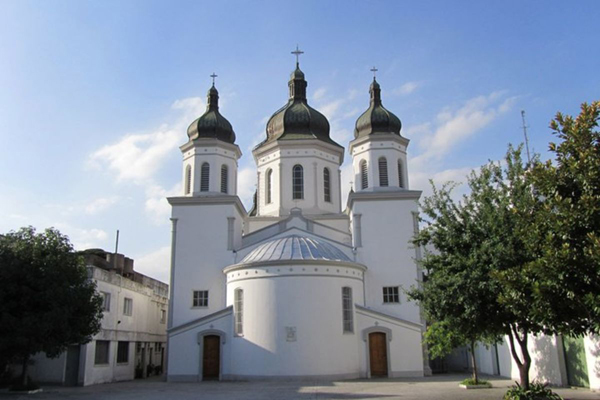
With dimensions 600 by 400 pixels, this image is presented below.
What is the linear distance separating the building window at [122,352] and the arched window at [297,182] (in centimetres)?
1274

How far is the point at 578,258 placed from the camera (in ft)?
31.4

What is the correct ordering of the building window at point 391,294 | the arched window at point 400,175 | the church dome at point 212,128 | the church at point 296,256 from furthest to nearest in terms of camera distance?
the church dome at point 212,128 → the arched window at point 400,175 → the building window at point 391,294 → the church at point 296,256

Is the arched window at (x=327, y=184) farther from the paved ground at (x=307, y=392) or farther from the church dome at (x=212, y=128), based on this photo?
the paved ground at (x=307, y=392)

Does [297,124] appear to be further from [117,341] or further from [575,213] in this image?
[575,213]

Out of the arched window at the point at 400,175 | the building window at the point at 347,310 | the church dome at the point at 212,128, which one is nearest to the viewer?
the building window at the point at 347,310

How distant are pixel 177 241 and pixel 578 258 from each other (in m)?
24.0

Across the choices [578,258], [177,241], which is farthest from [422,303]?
[177,241]

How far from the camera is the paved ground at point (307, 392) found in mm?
17766

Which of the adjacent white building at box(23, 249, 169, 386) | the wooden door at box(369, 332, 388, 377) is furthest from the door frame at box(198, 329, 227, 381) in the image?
the wooden door at box(369, 332, 388, 377)

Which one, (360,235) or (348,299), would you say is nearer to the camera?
(348,299)

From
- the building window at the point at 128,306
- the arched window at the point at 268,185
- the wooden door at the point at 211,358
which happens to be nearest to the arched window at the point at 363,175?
the arched window at the point at 268,185

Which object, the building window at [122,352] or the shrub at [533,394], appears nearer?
the shrub at [533,394]

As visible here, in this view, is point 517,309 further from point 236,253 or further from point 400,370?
point 236,253

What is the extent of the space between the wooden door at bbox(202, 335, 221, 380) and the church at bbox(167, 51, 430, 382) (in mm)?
66
